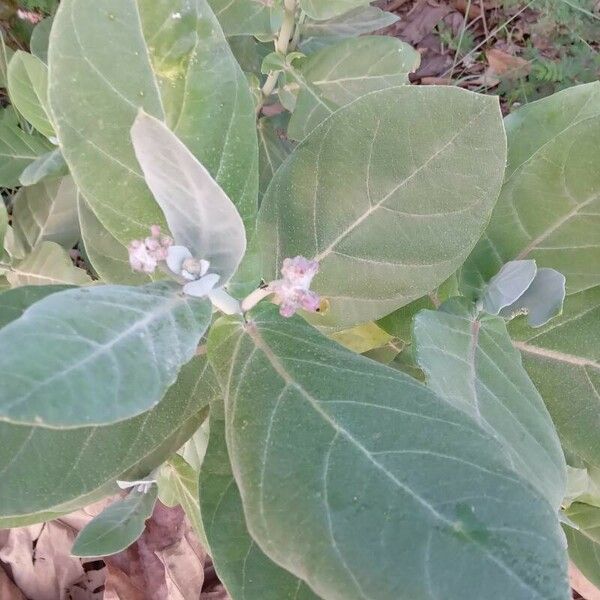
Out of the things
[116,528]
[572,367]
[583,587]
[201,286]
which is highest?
[201,286]

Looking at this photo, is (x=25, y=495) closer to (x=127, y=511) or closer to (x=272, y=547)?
(x=272, y=547)

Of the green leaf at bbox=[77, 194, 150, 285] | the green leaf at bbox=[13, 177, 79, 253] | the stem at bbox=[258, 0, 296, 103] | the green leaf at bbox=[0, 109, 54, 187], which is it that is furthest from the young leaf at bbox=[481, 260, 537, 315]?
the green leaf at bbox=[0, 109, 54, 187]

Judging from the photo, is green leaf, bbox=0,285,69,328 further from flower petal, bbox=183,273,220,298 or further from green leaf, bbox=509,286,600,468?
green leaf, bbox=509,286,600,468

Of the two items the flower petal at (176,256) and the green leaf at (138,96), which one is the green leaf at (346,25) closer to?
the green leaf at (138,96)

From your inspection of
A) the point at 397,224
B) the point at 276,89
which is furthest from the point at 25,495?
the point at 276,89

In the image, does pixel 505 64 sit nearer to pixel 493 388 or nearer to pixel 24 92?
pixel 24 92

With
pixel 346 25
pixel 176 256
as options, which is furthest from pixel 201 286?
pixel 346 25
